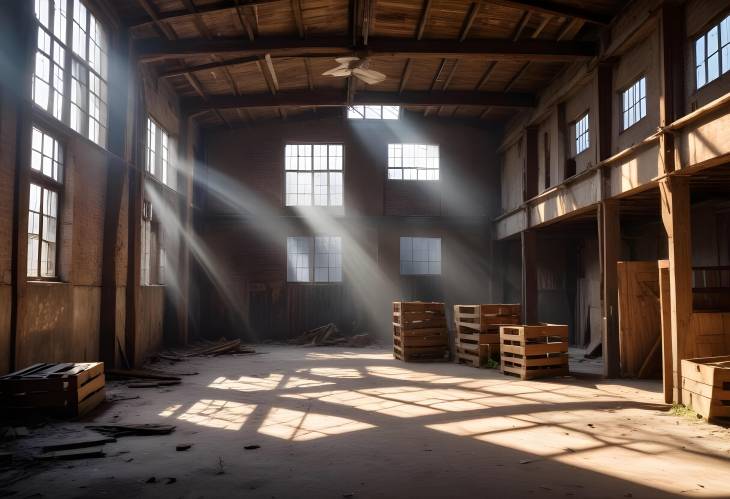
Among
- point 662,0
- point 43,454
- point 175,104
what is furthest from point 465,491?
point 175,104

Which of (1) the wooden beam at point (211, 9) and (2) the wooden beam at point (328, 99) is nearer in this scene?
(1) the wooden beam at point (211, 9)

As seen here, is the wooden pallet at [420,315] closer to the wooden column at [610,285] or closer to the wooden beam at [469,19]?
the wooden column at [610,285]

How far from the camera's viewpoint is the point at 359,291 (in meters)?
21.4

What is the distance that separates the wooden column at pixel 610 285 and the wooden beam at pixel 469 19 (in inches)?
201

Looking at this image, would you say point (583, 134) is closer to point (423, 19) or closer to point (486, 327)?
point (423, 19)

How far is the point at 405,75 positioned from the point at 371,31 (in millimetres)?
3220

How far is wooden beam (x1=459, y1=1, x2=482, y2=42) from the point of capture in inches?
498

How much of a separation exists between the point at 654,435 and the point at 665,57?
6.75 m

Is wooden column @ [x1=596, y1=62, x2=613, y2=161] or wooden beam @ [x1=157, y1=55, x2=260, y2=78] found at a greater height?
wooden beam @ [x1=157, y1=55, x2=260, y2=78]

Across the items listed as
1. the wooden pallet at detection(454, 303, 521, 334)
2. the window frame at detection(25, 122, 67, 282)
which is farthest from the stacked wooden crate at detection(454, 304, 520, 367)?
the window frame at detection(25, 122, 67, 282)

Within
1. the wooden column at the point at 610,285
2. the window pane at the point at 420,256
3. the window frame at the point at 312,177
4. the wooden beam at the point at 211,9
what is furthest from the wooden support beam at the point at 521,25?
the window pane at the point at 420,256

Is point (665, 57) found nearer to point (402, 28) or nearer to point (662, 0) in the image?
point (662, 0)

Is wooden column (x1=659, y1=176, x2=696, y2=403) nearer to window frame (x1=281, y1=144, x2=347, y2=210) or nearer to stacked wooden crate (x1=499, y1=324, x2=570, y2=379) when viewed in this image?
stacked wooden crate (x1=499, y1=324, x2=570, y2=379)

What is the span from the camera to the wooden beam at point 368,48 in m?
13.8
